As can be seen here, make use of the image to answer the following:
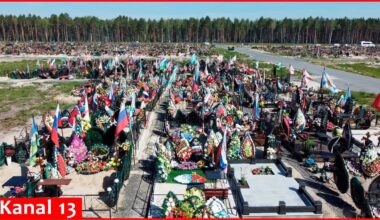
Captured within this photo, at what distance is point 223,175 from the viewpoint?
721 inches

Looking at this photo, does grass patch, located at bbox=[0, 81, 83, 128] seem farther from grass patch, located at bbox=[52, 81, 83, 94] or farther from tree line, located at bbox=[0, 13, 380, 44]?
tree line, located at bbox=[0, 13, 380, 44]

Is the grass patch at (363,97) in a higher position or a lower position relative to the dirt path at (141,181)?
higher

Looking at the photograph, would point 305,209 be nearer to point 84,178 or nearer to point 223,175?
point 223,175

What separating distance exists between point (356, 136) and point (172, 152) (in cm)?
1328

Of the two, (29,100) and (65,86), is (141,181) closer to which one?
(29,100)

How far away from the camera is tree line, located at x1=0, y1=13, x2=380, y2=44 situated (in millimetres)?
142375

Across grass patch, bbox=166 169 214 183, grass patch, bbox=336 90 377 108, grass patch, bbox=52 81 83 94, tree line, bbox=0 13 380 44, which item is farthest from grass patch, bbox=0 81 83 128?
tree line, bbox=0 13 380 44

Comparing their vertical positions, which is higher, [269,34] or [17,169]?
[269,34]

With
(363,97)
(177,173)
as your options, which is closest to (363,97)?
(363,97)

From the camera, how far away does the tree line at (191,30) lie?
467 feet

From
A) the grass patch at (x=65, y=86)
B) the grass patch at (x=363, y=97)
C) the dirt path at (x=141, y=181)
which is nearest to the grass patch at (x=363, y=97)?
the grass patch at (x=363, y=97)

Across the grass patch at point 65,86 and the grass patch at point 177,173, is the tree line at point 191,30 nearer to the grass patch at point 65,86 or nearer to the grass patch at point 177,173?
the grass patch at point 65,86

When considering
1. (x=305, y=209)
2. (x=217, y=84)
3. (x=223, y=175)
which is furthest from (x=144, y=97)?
(x=305, y=209)

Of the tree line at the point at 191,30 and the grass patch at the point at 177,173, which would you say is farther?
the tree line at the point at 191,30
